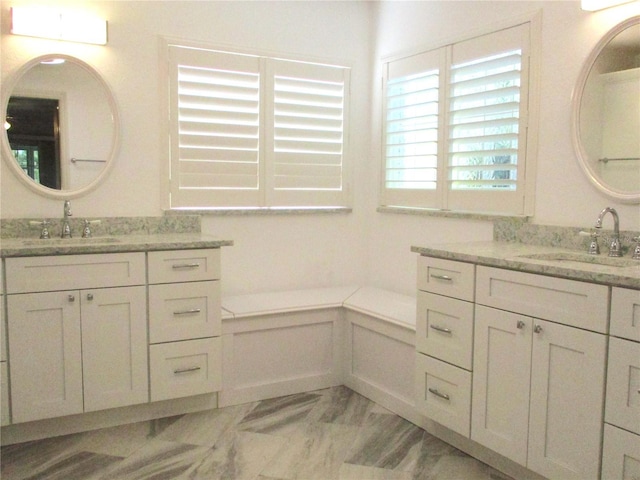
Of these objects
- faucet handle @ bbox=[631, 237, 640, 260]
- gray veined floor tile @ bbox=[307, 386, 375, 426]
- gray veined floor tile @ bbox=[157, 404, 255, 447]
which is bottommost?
gray veined floor tile @ bbox=[157, 404, 255, 447]

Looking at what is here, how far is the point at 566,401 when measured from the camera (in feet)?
6.32

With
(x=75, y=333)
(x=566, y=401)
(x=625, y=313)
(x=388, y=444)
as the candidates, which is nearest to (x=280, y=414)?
(x=388, y=444)

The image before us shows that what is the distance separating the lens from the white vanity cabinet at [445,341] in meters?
2.31

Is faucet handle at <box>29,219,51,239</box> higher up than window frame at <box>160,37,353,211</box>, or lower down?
lower down

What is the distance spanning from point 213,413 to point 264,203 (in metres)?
1.23

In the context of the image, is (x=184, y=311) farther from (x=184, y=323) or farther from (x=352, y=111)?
(x=352, y=111)

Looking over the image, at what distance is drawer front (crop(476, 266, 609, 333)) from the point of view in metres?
1.83

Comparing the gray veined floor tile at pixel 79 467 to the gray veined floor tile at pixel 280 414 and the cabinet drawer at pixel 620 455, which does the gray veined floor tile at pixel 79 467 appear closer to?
the gray veined floor tile at pixel 280 414

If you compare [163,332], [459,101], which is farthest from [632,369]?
[163,332]

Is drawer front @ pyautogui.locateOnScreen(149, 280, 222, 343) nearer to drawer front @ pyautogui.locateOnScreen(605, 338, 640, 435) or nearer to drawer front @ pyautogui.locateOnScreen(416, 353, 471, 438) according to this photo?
drawer front @ pyautogui.locateOnScreen(416, 353, 471, 438)

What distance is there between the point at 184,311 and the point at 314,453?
0.89 metres

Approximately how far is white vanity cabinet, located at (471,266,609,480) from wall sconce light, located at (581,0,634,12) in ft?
3.81

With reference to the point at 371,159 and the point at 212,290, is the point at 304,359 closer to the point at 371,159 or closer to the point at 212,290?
the point at 212,290

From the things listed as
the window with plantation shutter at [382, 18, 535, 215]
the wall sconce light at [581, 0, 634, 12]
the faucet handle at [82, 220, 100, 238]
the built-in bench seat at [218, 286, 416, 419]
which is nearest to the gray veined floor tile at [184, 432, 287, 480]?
the built-in bench seat at [218, 286, 416, 419]
